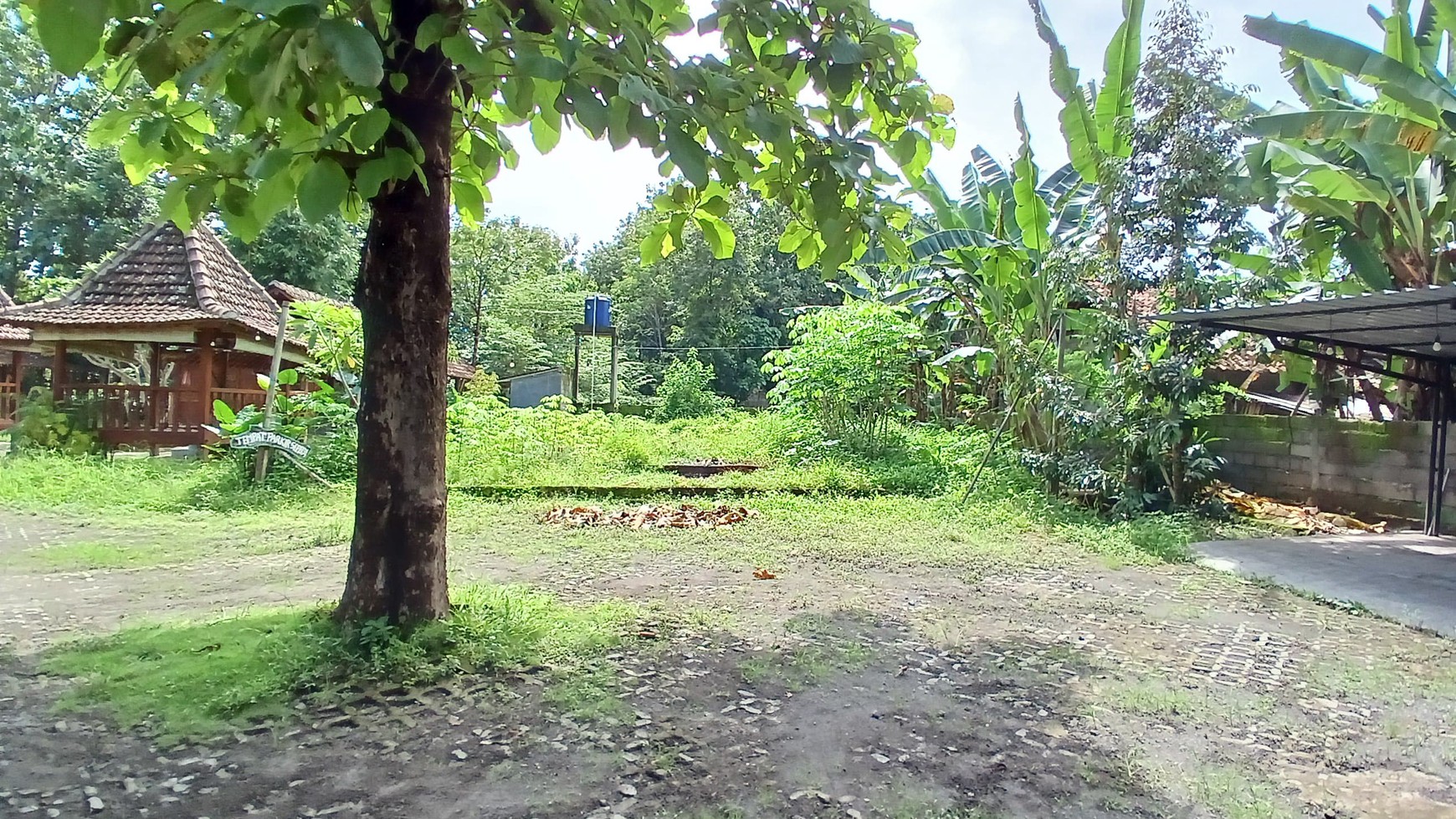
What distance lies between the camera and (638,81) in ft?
6.33

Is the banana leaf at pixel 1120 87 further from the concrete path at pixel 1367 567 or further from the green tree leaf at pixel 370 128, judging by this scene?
the green tree leaf at pixel 370 128

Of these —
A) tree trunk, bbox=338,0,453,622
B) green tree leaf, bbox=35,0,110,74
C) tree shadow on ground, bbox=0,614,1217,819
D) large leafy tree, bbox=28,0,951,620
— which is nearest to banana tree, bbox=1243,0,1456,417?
large leafy tree, bbox=28,0,951,620

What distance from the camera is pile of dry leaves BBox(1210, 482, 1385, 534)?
24.7ft

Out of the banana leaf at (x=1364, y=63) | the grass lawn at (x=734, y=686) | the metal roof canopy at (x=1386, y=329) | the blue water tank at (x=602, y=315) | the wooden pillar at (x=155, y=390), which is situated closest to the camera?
the grass lawn at (x=734, y=686)

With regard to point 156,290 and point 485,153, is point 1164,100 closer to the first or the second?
point 485,153

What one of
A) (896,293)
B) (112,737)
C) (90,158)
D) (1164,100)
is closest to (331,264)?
(90,158)

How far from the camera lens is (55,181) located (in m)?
20.1

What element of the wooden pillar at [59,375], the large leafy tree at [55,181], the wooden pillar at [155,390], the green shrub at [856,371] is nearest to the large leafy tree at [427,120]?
the green shrub at [856,371]

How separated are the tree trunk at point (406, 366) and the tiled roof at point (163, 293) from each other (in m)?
8.96

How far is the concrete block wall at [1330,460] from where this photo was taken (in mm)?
7523

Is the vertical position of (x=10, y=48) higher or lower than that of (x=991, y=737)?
higher

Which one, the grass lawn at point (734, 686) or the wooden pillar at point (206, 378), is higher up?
the wooden pillar at point (206, 378)

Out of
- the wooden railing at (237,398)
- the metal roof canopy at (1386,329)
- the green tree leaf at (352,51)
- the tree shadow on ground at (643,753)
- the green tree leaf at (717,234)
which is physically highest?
the metal roof canopy at (1386,329)

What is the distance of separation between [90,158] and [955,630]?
967 inches
